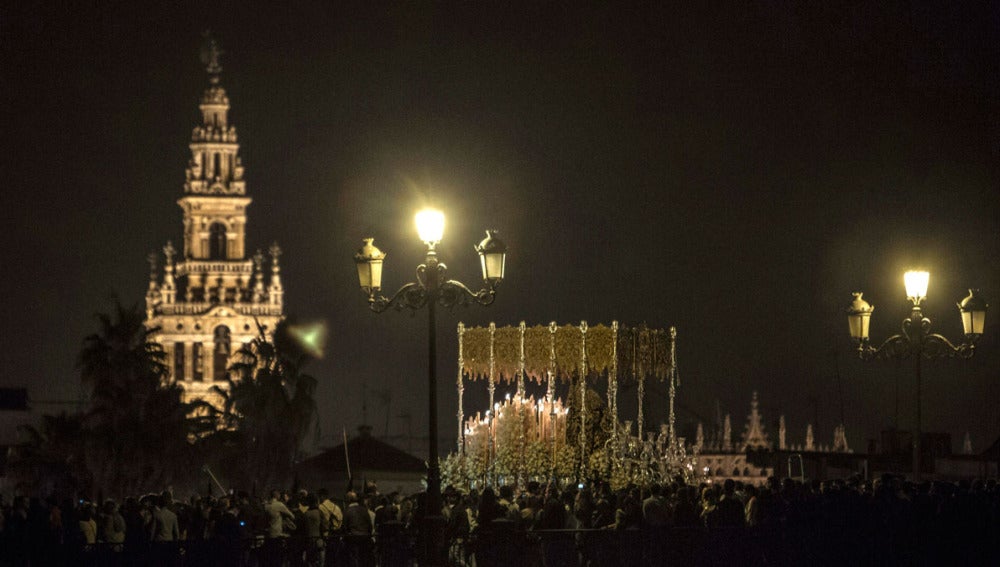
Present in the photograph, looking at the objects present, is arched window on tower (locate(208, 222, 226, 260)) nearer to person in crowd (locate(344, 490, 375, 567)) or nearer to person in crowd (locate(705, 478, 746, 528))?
person in crowd (locate(344, 490, 375, 567))

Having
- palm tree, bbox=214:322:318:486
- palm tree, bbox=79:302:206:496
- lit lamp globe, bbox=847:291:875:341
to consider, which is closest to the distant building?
palm tree, bbox=214:322:318:486

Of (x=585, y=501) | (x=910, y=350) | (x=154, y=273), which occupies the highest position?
(x=154, y=273)

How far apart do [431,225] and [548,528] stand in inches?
183

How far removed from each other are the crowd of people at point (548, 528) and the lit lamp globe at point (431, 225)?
335 centimetres

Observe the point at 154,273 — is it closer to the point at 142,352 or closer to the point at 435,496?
the point at 142,352

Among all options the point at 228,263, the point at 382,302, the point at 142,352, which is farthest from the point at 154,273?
the point at 382,302

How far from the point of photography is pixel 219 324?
116250 mm

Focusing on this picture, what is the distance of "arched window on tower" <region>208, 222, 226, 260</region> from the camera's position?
119 meters

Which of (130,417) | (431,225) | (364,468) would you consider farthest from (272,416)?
(431,225)

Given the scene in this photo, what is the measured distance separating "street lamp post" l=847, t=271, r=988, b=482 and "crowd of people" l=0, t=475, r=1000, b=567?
6.98 ft

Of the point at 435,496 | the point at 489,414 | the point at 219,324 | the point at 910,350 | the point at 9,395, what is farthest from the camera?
the point at 219,324

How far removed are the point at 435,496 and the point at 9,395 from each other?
87381 mm

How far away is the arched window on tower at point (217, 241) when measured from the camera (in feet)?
392

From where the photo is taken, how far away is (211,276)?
11812cm
